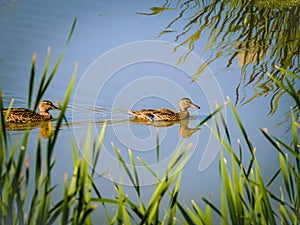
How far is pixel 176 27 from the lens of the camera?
6.68 ft

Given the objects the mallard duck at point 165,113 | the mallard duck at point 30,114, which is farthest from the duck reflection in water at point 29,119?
the mallard duck at point 165,113

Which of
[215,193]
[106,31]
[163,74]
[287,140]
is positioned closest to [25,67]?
[106,31]

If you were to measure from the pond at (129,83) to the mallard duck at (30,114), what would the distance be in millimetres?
41

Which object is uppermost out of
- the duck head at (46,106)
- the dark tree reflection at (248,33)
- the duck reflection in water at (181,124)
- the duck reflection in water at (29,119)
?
the dark tree reflection at (248,33)

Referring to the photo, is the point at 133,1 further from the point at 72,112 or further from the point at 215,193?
the point at 215,193

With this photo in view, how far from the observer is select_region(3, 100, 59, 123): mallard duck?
1524 millimetres

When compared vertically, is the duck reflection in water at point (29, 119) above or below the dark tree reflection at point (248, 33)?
below

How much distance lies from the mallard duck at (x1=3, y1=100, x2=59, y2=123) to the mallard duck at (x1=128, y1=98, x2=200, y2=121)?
0.27 m

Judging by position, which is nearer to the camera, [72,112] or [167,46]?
[72,112]

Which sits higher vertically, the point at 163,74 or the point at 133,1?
the point at 133,1

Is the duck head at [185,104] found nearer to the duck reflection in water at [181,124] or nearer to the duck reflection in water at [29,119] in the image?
the duck reflection in water at [181,124]

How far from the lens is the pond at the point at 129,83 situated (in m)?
1.60

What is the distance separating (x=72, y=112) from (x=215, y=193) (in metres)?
0.52

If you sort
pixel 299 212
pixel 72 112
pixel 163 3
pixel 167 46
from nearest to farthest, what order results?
pixel 299 212 → pixel 72 112 → pixel 167 46 → pixel 163 3
